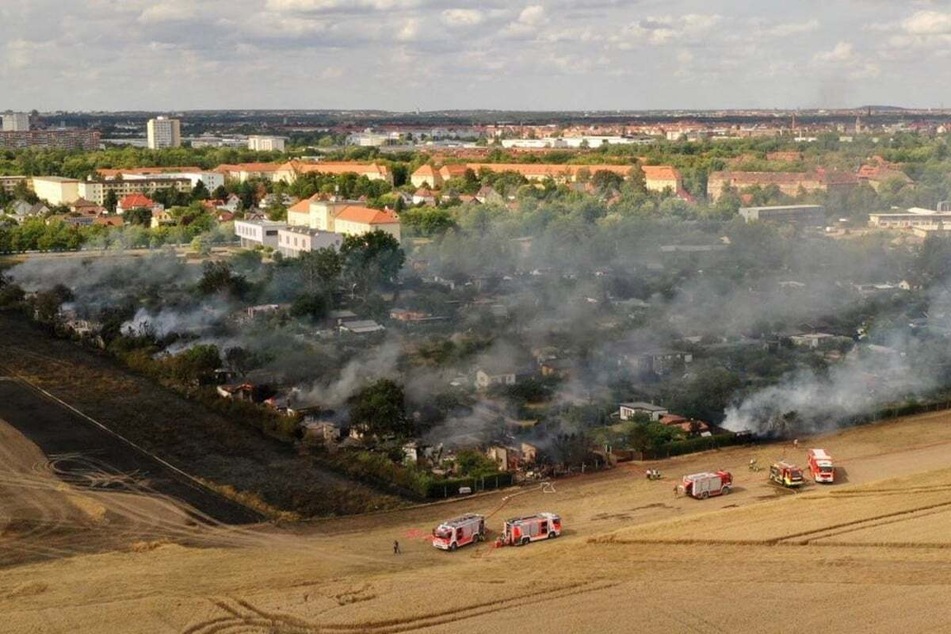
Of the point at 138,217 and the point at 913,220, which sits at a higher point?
the point at 138,217

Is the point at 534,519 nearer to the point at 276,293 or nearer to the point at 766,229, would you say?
the point at 276,293

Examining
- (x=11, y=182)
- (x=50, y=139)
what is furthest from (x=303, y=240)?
(x=50, y=139)

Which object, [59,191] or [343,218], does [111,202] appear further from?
[343,218]

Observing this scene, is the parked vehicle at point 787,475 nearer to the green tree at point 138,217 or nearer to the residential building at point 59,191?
the green tree at point 138,217

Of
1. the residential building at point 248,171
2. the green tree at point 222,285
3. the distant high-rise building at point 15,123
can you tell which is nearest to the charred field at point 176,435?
the green tree at point 222,285

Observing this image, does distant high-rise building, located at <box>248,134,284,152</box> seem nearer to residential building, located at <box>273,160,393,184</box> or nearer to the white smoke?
residential building, located at <box>273,160,393,184</box>

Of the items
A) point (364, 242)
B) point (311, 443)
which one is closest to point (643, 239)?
point (364, 242)
